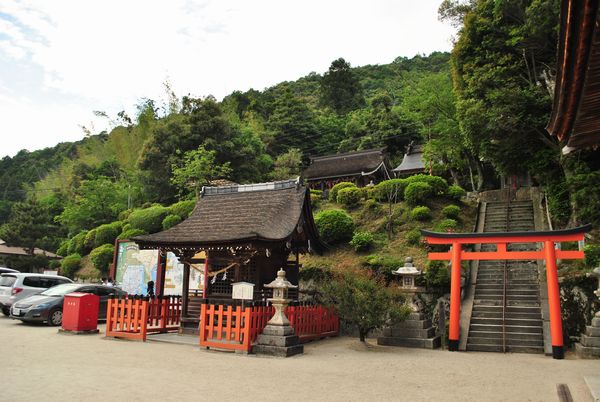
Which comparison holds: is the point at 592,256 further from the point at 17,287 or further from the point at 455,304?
the point at 17,287

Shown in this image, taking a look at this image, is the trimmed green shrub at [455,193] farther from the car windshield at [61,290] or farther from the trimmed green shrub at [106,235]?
the trimmed green shrub at [106,235]

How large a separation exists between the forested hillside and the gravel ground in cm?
986

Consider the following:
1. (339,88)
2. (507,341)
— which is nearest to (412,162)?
(339,88)

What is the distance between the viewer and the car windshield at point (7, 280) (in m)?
16.1

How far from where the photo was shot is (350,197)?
87.8 ft

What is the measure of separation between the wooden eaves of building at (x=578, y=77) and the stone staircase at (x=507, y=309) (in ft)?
26.9

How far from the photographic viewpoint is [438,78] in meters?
29.6

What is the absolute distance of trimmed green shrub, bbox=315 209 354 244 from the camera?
70.5 feet

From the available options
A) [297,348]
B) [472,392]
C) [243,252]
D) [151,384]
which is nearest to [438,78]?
[243,252]

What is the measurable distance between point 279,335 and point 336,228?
1151cm

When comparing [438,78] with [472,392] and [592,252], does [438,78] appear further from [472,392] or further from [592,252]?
[472,392]

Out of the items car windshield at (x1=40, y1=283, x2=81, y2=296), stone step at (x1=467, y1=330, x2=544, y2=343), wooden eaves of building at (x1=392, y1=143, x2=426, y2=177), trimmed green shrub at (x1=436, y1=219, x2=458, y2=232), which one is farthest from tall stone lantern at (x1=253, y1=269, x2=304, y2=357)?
wooden eaves of building at (x1=392, y1=143, x2=426, y2=177)

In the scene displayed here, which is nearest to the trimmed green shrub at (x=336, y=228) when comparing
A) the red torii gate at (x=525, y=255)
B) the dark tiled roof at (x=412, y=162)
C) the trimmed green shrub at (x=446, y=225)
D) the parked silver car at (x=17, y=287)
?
the trimmed green shrub at (x=446, y=225)

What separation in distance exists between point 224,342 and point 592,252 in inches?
467
